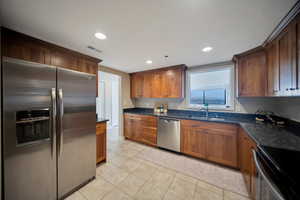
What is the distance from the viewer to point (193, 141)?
2561 mm

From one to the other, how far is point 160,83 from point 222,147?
227cm

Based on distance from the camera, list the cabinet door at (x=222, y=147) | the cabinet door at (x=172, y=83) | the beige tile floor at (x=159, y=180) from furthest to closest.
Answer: the cabinet door at (x=172, y=83) < the cabinet door at (x=222, y=147) < the beige tile floor at (x=159, y=180)

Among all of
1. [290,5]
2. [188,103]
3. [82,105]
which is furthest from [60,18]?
[188,103]

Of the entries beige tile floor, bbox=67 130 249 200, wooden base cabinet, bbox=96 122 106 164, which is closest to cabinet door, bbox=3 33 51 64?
wooden base cabinet, bbox=96 122 106 164

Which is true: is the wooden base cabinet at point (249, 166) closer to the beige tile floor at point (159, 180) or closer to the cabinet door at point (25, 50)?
the beige tile floor at point (159, 180)

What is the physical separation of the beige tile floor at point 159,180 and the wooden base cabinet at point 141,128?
590mm

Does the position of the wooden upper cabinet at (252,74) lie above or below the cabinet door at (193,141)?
above

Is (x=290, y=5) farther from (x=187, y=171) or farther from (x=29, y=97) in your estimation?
(x=29, y=97)

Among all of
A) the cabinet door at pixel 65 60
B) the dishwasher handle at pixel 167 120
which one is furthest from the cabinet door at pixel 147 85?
the cabinet door at pixel 65 60

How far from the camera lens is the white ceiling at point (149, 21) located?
1.09 m

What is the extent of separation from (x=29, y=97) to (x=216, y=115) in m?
3.52

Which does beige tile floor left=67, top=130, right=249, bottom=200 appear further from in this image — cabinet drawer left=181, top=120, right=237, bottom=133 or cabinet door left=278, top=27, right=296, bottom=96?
cabinet door left=278, top=27, right=296, bottom=96

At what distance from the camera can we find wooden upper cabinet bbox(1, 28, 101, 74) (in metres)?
1.50

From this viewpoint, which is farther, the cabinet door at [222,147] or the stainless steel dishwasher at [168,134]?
the stainless steel dishwasher at [168,134]
